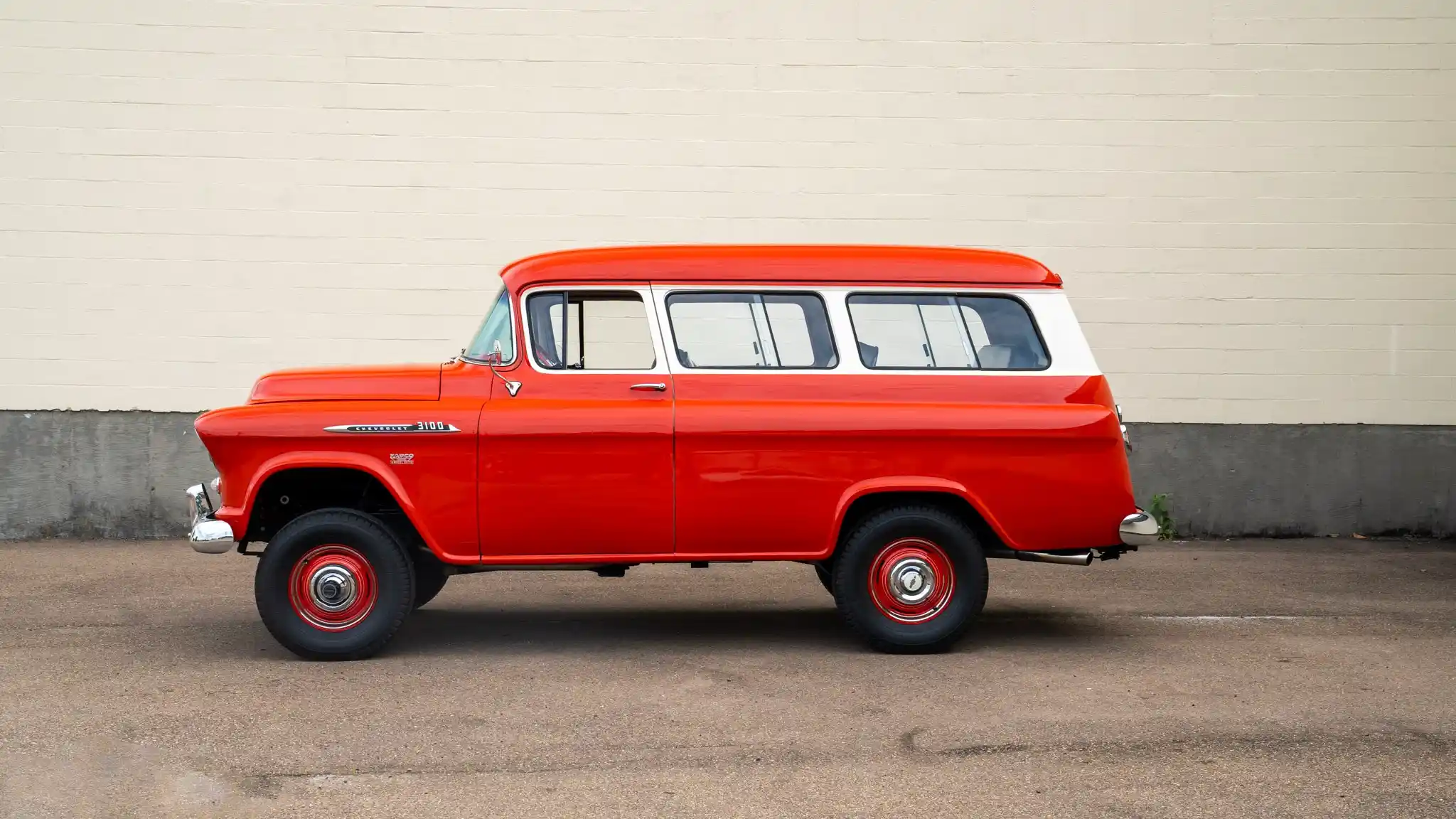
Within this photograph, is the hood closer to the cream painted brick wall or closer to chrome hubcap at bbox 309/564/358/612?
chrome hubcap at bbox 309/564/358/612

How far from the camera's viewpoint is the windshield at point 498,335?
265 inches

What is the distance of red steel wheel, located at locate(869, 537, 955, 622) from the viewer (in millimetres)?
6684

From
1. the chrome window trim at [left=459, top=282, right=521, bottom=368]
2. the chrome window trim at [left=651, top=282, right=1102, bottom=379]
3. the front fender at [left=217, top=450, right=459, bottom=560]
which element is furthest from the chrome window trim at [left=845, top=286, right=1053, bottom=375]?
the front fender at [left=217, top=450, right=459, bottom=560]

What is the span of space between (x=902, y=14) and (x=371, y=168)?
4321mm

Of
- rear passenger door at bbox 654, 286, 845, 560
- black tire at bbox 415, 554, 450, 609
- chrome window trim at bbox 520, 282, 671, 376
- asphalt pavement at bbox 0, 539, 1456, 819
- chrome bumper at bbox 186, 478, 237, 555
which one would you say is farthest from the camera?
black tire at bbox 415, 554, 450, 609

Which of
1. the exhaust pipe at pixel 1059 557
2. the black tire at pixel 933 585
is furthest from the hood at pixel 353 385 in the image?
the exhaust pipe at pixel 1059 557

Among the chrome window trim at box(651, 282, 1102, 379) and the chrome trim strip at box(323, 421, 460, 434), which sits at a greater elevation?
the chrome window trim at box(651, 282, 1102, 379)

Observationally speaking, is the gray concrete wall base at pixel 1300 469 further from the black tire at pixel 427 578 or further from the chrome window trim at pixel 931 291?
the black tire at pixel 427 578

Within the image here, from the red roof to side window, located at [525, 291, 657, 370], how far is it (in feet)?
0.37

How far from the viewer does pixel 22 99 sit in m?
10.7

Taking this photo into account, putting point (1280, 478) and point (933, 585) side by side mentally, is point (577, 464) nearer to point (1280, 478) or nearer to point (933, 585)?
point (933, 585)

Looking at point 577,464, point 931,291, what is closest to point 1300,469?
point 931,291

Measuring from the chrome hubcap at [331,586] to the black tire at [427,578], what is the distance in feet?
1.97

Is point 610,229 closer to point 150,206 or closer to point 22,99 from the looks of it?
point 150,206
